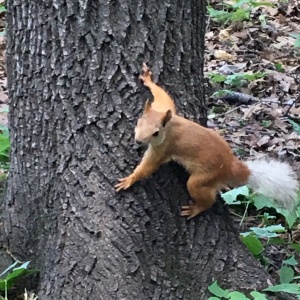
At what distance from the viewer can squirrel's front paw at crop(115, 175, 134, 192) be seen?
2.93 metres

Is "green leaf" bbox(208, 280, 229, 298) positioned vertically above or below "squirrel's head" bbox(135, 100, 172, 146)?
below

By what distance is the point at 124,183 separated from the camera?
2951 mm

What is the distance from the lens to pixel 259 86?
244 inches

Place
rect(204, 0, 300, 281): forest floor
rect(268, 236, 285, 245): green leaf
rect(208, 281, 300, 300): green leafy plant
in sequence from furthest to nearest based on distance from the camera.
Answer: rect(204, 0, 300, 281): forest floor
rect(268, 236, 285, 245): green leaf
rect(208, 281, 300, 300): green leafy plant

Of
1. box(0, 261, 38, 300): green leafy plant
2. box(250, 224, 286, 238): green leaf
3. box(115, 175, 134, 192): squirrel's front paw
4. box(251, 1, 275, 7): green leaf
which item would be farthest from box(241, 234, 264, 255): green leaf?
box(251, 1, 275, 7): green leaf

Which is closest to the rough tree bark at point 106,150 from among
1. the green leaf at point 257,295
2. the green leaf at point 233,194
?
the green leaf at point 257,295

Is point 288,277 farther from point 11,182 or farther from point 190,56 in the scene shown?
point 11,182

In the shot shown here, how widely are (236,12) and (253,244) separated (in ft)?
16.5

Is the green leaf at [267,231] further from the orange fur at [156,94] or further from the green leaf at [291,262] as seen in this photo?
the orange fur at [156,94]

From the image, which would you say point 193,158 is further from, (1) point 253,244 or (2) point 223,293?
(1) point 253,244

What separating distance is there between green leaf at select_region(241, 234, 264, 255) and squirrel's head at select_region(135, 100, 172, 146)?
0.98 m

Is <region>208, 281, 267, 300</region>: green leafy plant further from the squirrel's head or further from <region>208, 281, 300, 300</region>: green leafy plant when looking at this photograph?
the squirrel's head

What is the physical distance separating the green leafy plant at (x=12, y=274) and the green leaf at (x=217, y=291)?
3.01ft

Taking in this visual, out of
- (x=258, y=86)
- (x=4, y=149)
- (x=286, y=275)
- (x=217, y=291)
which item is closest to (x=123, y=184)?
(x=217, y=291)
